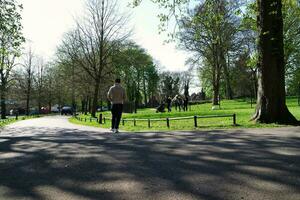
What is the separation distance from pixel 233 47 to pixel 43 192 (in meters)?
44.4

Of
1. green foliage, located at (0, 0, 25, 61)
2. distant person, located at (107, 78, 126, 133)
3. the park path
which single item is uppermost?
green foliage, located at (0, 0, 25, 61)

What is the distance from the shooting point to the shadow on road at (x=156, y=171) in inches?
173

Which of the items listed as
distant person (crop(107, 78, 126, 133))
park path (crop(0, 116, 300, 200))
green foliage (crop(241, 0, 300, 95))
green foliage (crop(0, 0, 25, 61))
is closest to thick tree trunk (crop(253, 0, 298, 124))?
green foliage (crop(241, 0, 300, 95))

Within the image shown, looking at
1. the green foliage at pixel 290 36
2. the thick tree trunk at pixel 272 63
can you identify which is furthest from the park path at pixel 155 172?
the green foliage at pixel 290 36

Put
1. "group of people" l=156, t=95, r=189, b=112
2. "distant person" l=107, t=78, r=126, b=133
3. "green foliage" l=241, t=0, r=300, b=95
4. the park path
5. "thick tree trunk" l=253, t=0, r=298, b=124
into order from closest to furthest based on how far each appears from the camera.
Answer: the park path, "distant person" l=107, t=78, r=126, b=133, "thick tree trunk" l=253, t=0, r=298, b=124, "green foliage" l=241, t=0, r=300, b=95, "group of people" l=156, t=95, r=189, b=112

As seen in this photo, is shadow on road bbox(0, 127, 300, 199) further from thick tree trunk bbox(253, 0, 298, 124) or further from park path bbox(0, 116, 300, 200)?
thick tree trunk bbox(253, 0, 298, 124)

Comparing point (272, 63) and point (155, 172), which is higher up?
point (272, 63)

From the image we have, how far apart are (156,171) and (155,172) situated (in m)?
0.06

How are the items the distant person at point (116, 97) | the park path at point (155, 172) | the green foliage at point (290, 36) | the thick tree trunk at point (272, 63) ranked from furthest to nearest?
the green foliage at point (290, 36)
the thick tree trunk at point (272, 63)
the distant person at point (116, 97)
the park path at point (155, 172)

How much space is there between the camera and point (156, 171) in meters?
5.38

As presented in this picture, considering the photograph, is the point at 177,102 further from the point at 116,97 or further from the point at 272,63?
the point at 116,97

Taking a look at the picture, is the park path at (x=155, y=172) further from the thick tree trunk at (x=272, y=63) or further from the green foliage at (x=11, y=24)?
the green foliage at (x=11, y=24)

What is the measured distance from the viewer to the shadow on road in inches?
173

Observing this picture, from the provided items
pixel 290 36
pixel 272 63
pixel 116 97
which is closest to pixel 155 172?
pixel 116 97
